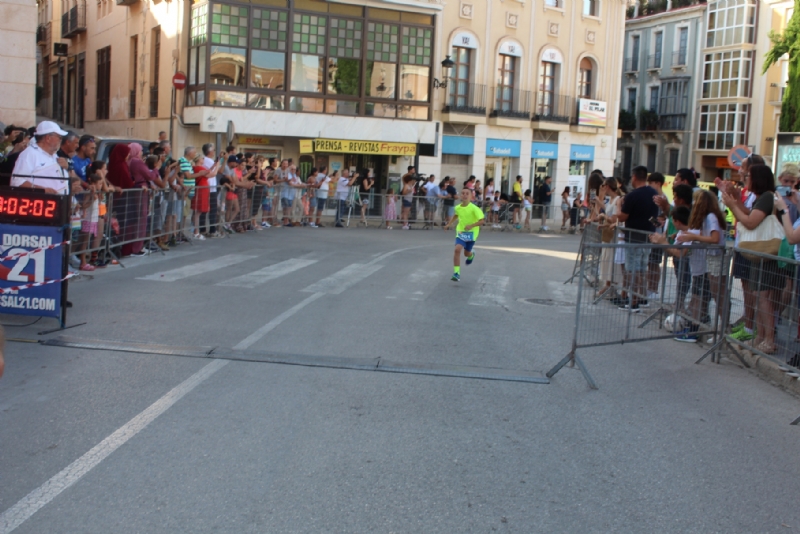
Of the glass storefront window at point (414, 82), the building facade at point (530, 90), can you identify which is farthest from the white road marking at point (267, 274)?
the building facade at point (530, 90)

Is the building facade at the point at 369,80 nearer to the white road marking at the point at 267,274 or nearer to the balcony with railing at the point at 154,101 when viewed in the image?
the balcony with railing at the point at 154,101

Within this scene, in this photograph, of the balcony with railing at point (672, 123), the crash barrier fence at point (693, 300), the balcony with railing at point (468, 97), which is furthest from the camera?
the balcony with railing at point (672, 123)

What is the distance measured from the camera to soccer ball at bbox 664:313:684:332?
8.37 meters

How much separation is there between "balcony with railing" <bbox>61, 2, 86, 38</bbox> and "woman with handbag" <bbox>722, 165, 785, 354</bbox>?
4084 centimetres

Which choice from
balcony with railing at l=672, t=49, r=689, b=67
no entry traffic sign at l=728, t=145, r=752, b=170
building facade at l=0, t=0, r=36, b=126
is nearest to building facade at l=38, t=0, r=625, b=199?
building facade at l=0, t=0, r=36, b=126

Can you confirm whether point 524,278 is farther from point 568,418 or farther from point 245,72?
point 245,72

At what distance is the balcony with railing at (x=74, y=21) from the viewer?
42312 mm

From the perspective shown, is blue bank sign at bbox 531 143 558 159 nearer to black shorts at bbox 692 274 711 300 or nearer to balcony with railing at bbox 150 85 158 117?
balcony with railing at bbox 150 85 158 117

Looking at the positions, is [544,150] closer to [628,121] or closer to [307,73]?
[307,73]

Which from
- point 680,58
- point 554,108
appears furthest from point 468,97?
point 680,58

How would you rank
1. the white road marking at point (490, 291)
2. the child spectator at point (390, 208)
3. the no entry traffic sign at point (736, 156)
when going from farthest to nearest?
1. the child spectator at point (390, 208)
2. the no entry traffic sign at point (736, 156)
3. the white road marking at point (490, 291)

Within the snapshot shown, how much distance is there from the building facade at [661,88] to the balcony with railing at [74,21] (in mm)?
35955

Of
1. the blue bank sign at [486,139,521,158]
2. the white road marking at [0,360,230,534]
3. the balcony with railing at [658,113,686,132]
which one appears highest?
the balcony with railing at [658,113,686,132]

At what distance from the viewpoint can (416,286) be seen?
12445 mm
